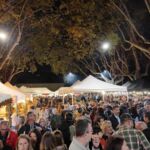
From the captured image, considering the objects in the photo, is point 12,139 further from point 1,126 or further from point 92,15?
point 92,15

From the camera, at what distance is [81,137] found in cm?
586

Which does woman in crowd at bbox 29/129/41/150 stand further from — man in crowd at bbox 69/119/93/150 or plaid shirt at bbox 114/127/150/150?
man in crowd at bbox 69/119/93/150

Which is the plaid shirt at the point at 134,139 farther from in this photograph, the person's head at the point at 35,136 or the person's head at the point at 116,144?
the person's head at the point at 116,144

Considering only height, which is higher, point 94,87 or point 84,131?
point 94,87

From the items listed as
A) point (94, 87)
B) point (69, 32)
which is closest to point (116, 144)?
point (94, 87)

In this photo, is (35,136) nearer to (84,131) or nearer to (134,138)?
(134,138)

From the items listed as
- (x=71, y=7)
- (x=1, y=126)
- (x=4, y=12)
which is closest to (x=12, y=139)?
(x=1, y=126)

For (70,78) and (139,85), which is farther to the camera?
(70,78)

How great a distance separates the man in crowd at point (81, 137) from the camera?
5.76 meters

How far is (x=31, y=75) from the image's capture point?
77875mm

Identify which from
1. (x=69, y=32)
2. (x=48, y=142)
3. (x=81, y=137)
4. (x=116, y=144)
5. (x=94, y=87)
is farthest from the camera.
Answer: (x=69, y=32)

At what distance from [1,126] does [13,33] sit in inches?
710

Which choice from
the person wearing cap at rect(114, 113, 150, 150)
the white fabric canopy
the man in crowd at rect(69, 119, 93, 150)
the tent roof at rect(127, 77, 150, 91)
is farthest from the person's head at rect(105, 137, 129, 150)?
the tent roof at rect(127, 77, 150, 91)

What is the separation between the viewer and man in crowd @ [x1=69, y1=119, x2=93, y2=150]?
5.76m
